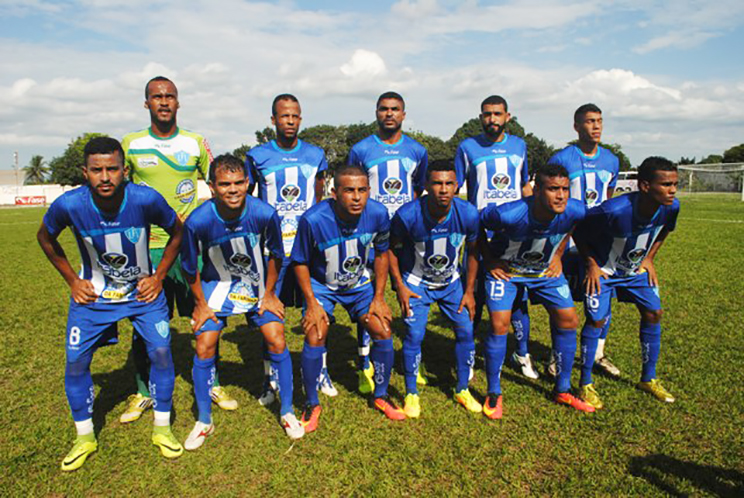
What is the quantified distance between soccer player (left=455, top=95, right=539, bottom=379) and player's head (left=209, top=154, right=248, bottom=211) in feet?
8.15

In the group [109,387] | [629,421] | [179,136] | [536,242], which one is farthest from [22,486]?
[629,421]

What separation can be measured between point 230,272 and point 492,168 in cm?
300

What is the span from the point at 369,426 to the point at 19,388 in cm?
386

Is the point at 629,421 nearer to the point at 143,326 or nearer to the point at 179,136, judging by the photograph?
the point at 143,326

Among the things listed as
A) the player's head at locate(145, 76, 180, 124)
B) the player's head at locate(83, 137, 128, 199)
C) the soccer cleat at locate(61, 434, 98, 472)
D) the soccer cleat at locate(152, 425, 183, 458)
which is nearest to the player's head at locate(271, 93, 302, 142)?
the player's head at locate(145, 76, 180, 124)

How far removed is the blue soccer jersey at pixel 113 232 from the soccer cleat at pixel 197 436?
122 cm

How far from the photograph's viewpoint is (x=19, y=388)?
5.18 m

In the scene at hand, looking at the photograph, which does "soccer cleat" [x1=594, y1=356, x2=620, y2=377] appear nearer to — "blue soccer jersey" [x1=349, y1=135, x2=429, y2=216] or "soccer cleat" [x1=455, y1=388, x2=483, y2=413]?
"soccer cleat" [x1=455, y1=388, x2=483, y2=413]

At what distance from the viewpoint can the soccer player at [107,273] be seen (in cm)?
368

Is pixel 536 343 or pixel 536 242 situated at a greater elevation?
pixel 536 242

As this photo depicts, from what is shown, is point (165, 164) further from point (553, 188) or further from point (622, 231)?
point (622, 231)

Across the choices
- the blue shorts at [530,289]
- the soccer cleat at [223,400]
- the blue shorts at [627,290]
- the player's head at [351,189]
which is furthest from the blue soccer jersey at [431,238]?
the soccer cleat at [223,400]

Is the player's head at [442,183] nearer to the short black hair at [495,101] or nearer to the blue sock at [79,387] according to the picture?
the short black hair at [495,101]

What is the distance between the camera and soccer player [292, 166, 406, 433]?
420cm
